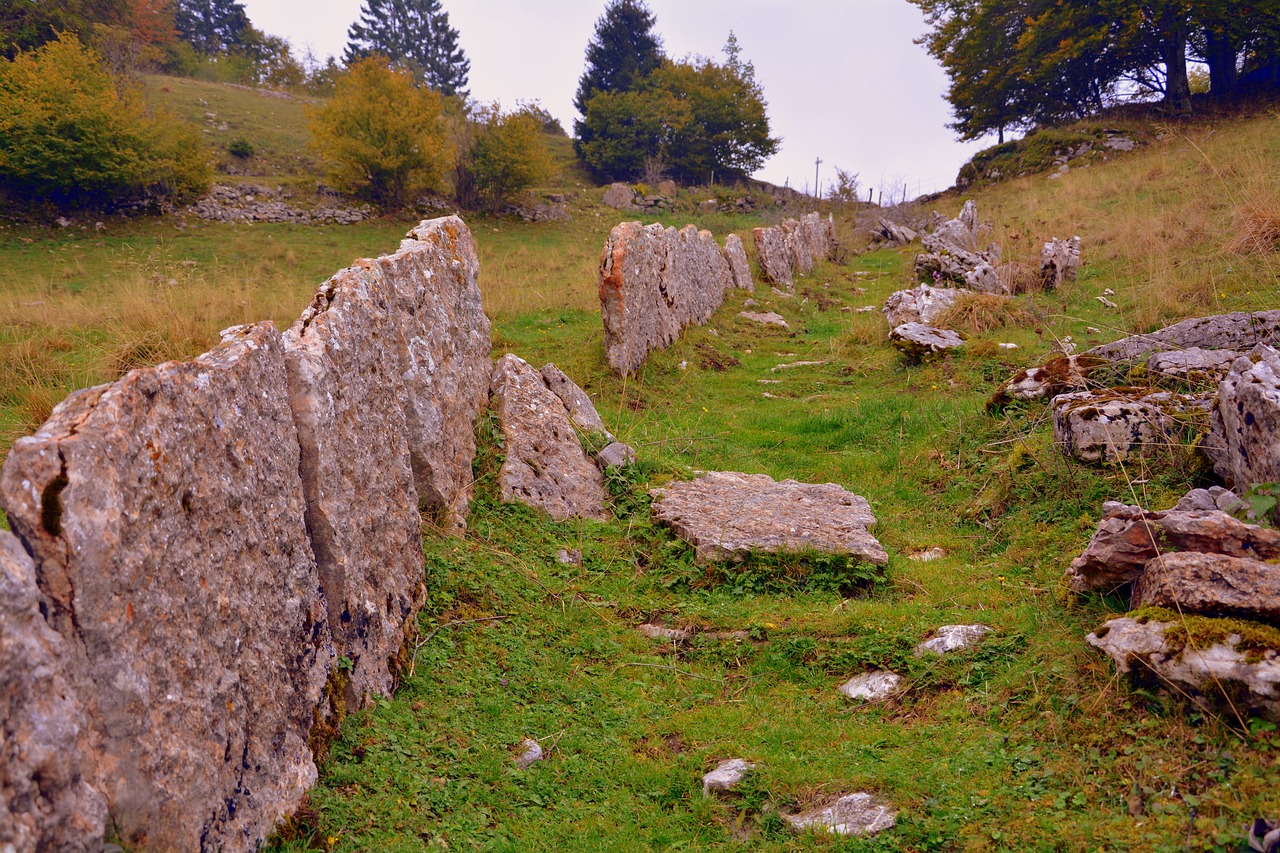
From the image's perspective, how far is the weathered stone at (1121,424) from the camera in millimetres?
5746

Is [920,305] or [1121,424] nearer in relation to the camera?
[1121,424]

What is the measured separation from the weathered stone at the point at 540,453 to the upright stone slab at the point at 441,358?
244 mm

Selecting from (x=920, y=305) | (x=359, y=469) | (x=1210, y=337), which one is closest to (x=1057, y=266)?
(x=920, y=305)

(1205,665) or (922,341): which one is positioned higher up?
(922,341)

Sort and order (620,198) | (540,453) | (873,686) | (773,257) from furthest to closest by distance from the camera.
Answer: (620,198) → (773,257) → (540,453) → (873,686)

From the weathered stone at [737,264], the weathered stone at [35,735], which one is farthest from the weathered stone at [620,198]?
the weathered stone at [35,735]

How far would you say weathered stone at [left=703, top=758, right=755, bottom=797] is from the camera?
139 inches

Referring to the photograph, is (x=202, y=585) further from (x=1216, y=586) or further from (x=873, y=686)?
(x=1216, y=586)

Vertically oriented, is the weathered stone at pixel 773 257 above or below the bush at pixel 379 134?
below

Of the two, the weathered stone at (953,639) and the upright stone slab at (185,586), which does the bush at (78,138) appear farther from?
the weathered stone at (953,639)

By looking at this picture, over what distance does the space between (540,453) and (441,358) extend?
46.5 inches

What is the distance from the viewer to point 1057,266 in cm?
1420

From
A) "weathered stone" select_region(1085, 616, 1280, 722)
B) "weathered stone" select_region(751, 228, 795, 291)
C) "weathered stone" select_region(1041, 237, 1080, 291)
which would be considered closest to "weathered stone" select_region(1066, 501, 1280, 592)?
"weathered stone" select_region(1085, 616, 1280, 722)

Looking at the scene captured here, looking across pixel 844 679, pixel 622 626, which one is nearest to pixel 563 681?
pixel 622 626
